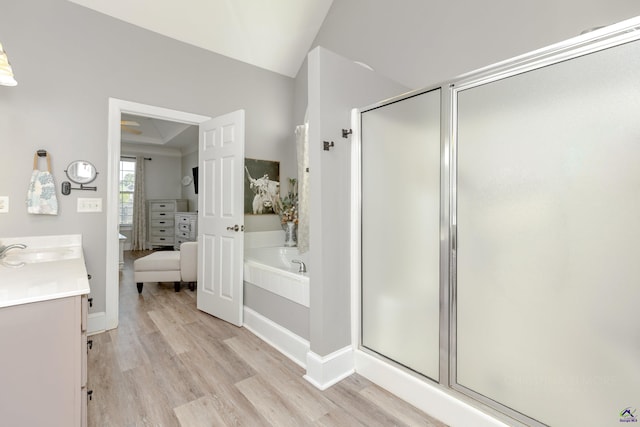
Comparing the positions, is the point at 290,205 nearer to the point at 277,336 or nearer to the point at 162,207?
the point at 277,336

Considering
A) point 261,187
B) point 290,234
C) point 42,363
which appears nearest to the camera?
point 42,363

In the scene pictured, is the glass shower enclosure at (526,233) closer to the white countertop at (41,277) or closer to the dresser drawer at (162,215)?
the white countertop at (41,277)

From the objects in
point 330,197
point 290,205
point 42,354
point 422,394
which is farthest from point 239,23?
point 422,394

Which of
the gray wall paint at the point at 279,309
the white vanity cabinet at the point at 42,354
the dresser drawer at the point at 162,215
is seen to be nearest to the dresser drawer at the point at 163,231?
the dresser drawer at the point at 162,215

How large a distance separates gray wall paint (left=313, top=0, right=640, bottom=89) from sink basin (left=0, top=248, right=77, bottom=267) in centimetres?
292

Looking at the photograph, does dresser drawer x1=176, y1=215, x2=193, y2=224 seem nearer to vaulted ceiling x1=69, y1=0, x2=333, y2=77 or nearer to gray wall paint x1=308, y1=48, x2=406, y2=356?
vaulted ceiling x1=69, y1=0, x2=333, y2=77

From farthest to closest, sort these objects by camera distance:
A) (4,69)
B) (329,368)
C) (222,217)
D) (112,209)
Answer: (222,217) < (112,209) < (329,368) < (4,69)

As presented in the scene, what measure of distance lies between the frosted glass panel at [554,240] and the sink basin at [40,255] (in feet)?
8.26

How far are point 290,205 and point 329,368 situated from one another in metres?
2.19

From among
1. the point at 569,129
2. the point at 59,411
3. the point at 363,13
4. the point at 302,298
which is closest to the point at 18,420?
the point at 59,411

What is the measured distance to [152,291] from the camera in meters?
4.05

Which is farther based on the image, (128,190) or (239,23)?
(128,190)

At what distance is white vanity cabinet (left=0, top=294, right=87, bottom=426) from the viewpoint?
101cm

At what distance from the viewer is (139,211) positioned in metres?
7.39
